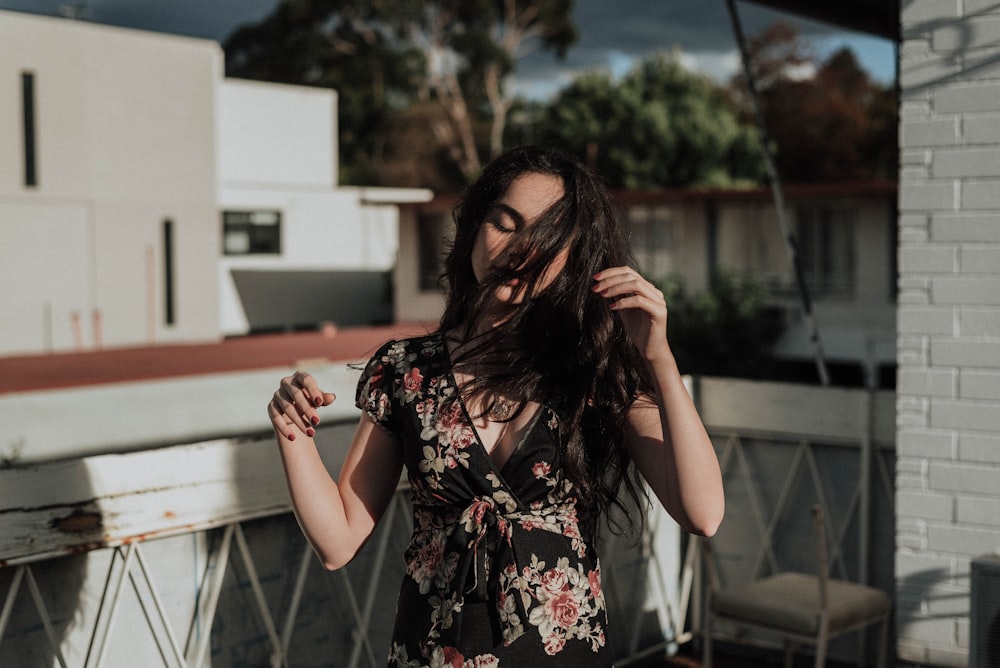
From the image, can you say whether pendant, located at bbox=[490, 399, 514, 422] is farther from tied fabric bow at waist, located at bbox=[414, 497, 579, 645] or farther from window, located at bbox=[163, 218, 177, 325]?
window, located at bbox=[163, 218, 177, 325]

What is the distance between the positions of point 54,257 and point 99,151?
2.14m

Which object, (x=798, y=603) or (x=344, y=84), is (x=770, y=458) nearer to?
(x=798, y=603)

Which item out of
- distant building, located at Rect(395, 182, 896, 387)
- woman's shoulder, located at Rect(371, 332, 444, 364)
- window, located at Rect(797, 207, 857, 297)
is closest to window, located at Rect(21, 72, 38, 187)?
distant building, located at Rect(395, 182, 896, 387)

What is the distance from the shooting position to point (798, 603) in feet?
10.4

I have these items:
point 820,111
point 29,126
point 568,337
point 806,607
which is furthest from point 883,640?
point 820,111

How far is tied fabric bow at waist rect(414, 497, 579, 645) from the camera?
147 cm

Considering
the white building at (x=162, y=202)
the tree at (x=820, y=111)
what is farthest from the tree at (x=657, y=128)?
the white building at (x=162, y=202)

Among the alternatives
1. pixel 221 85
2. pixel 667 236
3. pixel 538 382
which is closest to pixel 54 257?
pixel 221 85

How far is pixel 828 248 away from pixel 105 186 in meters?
12.1

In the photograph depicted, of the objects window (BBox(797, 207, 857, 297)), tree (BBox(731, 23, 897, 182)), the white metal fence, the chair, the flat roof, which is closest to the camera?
the white metal fence

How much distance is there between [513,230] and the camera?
1.49m

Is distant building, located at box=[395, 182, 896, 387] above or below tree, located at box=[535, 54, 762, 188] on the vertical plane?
below

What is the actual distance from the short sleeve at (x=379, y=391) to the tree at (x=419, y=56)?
33.9 meters

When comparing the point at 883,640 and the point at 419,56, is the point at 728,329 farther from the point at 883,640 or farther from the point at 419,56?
the point at 419,56
